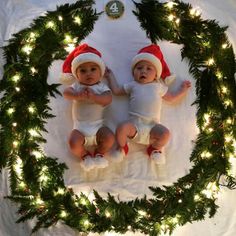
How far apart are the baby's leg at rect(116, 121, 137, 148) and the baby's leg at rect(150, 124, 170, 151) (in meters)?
0.07

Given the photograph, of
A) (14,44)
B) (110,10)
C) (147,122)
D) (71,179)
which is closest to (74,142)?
(71,179)

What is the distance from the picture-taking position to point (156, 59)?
1.59 metres

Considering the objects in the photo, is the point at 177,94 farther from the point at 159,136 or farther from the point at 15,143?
the point at 15,143

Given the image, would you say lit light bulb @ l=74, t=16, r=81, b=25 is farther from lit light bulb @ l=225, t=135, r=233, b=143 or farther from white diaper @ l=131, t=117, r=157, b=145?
lit light bulb @ l=225, t=135, r=233, b=143

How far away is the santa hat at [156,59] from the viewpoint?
5.22 ft

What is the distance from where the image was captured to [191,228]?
4.65ft

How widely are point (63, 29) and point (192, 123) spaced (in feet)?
1.85

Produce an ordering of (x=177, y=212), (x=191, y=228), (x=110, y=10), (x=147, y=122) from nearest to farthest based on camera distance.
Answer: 1. (x=177, y=212)
2. (x=191, y=228)
3. (x=147, y=122)
4. (x=110, y=10)

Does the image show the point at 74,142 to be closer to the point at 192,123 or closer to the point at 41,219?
the point at 41,219

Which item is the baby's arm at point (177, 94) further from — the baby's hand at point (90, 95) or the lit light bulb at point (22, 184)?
the lit light bulb at point (22, 184)

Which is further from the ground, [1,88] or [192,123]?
[1,88]

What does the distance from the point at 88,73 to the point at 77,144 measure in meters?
0.27

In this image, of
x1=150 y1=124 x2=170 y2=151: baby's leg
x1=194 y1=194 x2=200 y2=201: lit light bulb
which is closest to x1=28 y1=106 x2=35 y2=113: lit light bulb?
x1=150 y1=124 x2=170 y2=151: baby's leg

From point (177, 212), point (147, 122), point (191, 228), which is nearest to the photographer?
point (177, 212)
